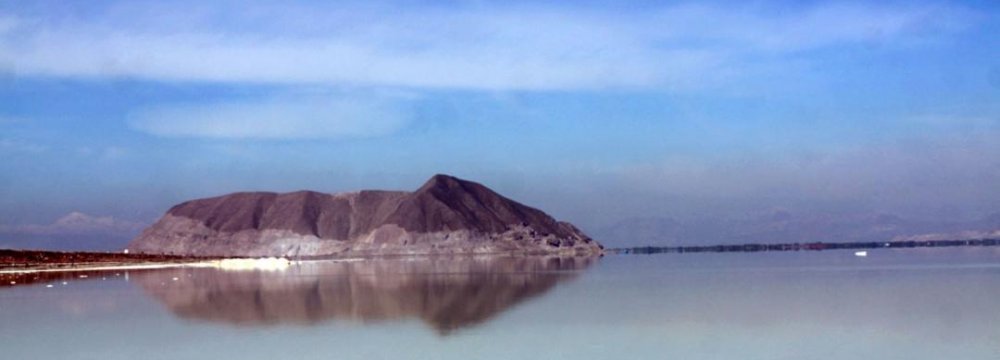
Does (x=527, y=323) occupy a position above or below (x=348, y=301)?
below

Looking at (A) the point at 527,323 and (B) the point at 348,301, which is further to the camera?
(B) the point at 348,301

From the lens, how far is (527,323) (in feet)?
86.8

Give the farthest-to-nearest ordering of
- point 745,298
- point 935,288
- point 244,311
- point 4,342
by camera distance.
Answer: point 935,288 < point 745,298 < point 244,311 < point 4,342

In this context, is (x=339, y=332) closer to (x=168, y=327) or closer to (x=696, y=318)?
(x=168, y=327)

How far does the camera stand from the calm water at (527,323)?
68.0 ft

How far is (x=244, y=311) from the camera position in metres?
32.0

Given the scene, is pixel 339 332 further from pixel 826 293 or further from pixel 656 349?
pixel 826 293

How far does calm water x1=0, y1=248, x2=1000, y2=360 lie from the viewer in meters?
20.7

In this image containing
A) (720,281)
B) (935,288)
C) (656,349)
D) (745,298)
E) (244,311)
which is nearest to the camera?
(656,349)

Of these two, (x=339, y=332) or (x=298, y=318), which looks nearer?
(x=339, y=332)

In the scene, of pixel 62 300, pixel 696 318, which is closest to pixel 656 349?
pixel 696 318

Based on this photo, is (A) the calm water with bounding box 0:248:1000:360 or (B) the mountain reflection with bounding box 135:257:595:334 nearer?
(A) the calm water with bounding box 0:248:1000:360

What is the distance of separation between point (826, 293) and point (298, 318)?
16918mm

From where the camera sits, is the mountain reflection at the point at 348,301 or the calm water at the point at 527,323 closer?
the calm water at the point at 527,323
